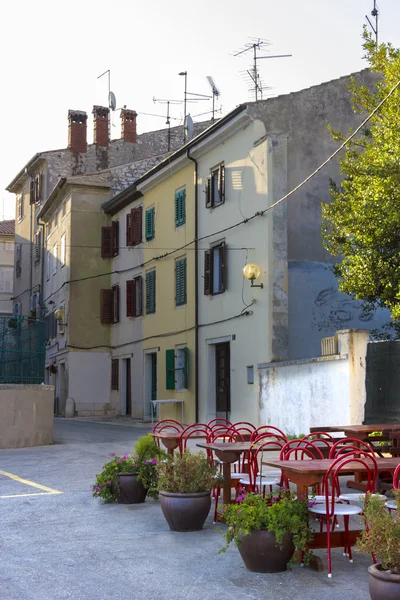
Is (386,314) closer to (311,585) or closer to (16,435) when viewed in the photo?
(16,435)

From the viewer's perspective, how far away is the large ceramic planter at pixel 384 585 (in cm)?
430

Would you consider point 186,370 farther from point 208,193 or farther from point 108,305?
point 108,305

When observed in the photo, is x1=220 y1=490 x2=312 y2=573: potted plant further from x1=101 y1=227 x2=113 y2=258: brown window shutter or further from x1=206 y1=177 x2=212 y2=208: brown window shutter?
x1=101 y1=227 x2=113 y2=258: brown window shutter

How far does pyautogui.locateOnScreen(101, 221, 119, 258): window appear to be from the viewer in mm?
30875

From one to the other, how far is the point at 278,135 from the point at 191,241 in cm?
501

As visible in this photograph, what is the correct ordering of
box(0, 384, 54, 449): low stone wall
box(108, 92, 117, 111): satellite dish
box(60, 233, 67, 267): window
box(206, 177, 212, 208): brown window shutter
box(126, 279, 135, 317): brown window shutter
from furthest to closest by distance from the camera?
1. box(108, 92, 117, 111): satellite dish
2. box(60, 233, 67, 267): window
3. box(126, 279, 135, 317): brown window shutter
4. box(206, 177, 212, 208): brown window shutter
5. box(0, 384, 54, 449): low stone wall

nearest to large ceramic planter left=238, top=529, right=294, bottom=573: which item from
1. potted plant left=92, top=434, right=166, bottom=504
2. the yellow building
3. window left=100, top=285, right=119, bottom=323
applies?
potted plant left=92, top=434, right=166, bottom=504

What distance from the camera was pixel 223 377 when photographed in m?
21.8

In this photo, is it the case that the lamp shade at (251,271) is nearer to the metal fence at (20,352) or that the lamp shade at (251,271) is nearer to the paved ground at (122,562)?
the metal fence at (20,352)

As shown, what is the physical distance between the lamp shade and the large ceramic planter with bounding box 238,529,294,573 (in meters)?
13.7

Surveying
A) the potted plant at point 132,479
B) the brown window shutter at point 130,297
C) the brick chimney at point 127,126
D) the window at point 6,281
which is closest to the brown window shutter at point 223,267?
the brown window shutter at point 130,297

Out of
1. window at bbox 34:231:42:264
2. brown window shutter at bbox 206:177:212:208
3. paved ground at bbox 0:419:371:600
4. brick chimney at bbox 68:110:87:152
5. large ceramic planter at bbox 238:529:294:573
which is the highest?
brick chimney at bbox 68:110:87:152

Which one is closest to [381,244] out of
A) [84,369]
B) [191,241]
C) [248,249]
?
[248,249]

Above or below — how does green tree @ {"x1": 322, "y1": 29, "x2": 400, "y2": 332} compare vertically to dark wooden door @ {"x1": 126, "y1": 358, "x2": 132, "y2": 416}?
above
